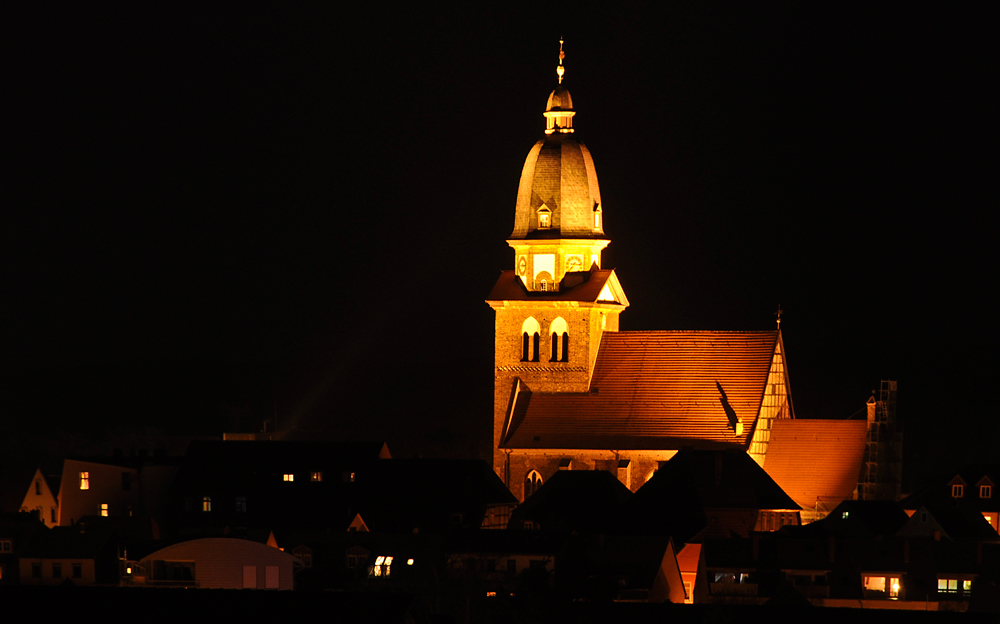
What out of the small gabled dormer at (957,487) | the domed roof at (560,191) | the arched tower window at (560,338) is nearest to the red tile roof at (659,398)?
the arched tower window at (560,338)

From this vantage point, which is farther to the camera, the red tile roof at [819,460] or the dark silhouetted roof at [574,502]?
the red tile roof at [819,460]

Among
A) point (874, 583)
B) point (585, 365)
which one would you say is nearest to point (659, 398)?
point (585, 365)

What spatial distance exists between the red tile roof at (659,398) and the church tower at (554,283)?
965 millimetres

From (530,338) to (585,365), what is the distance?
9.02 feet

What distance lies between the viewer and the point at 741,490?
7606cm

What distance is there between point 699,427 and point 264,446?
17.2 m

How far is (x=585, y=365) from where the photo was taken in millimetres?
86875

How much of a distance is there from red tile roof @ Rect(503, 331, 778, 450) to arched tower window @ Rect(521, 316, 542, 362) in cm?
169

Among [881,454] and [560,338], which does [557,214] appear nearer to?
[560,338]

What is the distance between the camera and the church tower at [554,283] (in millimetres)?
87250

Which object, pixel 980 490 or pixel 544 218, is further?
pixel 544 218

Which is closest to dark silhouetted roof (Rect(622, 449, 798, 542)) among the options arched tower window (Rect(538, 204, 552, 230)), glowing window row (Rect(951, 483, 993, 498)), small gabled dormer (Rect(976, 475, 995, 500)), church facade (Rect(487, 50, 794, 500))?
church facade (Rect(487, 50, 794, 500))

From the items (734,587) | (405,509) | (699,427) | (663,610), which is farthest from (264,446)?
(663,610)

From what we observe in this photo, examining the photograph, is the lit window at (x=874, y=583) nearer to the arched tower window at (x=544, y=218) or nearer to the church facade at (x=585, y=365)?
the church facade at (x=585, y=365)
